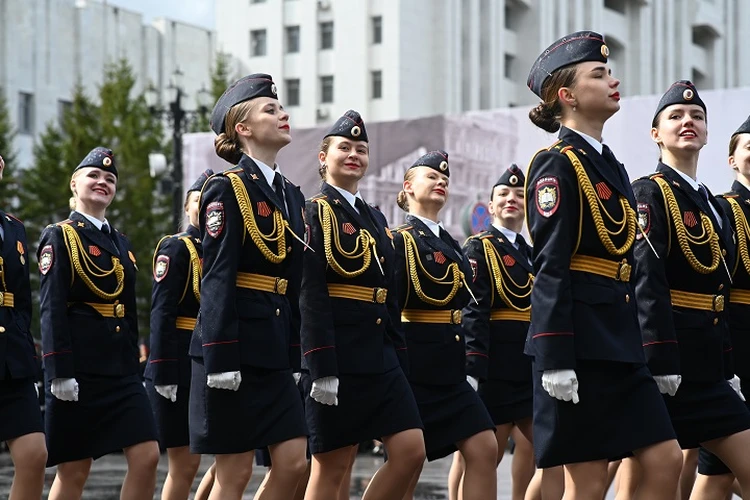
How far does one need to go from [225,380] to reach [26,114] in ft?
128

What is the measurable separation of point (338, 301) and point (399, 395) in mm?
548

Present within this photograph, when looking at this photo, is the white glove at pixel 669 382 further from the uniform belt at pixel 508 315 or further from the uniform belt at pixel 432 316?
the uniform belt at pixel 508 315

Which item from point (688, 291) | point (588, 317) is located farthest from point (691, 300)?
point (588, 317)

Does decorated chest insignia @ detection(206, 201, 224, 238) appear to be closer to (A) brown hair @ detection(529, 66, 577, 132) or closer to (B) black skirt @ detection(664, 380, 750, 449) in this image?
(A) brown hair @ detection(529, 66, 577, 132)

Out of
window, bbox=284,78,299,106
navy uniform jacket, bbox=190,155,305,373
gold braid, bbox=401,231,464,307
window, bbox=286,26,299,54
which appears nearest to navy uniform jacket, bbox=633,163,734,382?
navy uniform jacket, bbox=190,155,305,373

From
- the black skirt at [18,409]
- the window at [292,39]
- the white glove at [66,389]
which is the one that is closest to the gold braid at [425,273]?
the white glove at [66,389]

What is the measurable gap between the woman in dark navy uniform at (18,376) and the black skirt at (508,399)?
3022mm

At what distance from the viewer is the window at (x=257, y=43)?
5328cm

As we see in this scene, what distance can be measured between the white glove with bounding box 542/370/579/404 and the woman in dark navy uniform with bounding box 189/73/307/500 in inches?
46.5

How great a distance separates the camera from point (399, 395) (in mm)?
6723

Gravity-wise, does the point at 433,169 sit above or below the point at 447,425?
above

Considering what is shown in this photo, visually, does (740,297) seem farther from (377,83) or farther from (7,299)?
(377,83)

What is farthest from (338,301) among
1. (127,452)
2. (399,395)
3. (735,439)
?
(735,439)

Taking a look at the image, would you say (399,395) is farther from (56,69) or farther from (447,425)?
(56,69)
